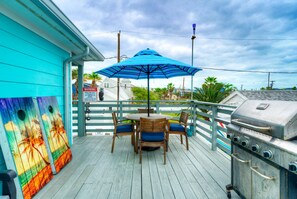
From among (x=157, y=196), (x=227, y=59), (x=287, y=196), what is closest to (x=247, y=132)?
(x=287, y=196)

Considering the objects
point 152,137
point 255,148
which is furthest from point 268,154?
point 152,137

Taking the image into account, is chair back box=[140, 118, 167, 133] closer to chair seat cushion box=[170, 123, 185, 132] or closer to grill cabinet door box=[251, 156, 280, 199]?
chair seat cushion box=[170, 123, 185, 132]

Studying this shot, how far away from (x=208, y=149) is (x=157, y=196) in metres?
2.16

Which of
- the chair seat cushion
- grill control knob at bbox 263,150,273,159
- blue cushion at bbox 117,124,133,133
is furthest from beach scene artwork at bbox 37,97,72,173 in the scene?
grill control knob at bbox 263,150,273,159

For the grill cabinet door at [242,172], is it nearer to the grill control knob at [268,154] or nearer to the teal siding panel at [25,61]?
the grill control knob at [268,154]

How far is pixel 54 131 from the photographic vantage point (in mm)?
2955

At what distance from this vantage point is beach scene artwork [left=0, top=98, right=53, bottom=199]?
1.87 m

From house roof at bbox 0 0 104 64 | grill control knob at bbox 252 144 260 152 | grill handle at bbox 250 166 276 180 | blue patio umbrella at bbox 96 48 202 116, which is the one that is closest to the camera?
grill handle at bbox 250 166 276 180

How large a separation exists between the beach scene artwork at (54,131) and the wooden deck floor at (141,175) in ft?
0.55

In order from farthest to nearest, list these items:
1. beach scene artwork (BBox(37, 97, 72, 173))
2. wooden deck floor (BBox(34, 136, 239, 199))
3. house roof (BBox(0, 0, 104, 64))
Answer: beach scene artwork (BBox(37, 97, 72, 173)), wooden deck floor (BBox(34, 136, 239, 199)), house roof (BBox(0, 0, 104, 64))

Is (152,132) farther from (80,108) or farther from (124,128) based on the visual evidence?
(80,108)

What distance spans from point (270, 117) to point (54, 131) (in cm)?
295

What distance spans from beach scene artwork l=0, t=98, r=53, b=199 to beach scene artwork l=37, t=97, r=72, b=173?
0.18 metres

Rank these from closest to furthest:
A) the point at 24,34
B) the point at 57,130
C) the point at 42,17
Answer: the point at 42,17 < the point at 24,34 < the point at 57,130
